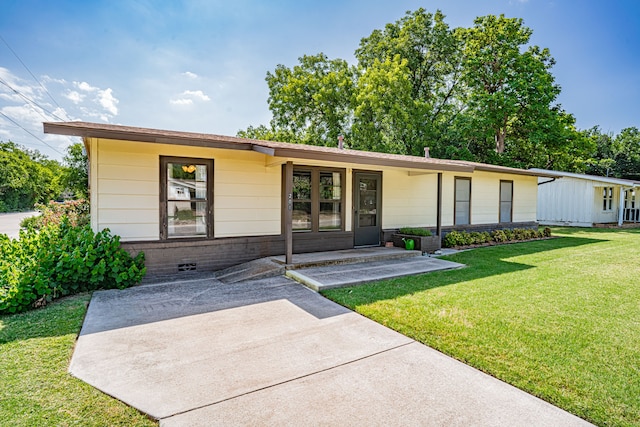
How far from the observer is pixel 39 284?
14.3 feet

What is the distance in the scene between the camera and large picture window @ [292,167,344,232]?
755cm

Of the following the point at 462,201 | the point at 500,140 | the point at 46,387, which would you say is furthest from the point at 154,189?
the point at 500,140

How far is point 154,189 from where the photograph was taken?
6.01 metres

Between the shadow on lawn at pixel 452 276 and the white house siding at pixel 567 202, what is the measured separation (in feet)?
30.3

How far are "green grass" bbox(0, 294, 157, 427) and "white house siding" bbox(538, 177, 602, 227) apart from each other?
19.3m

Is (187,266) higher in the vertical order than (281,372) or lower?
higher

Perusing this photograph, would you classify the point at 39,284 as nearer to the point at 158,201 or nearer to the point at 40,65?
the point at 158,201

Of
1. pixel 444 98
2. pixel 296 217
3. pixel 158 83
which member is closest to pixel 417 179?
pixel 296 217

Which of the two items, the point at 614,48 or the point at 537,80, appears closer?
the point at 614,48

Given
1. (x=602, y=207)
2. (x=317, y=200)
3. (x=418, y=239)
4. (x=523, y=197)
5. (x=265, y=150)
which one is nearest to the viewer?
(x=265, y=150)

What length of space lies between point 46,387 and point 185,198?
419 centimetres

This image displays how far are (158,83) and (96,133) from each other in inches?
360

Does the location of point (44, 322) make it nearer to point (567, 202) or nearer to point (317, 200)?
point (317, 200)

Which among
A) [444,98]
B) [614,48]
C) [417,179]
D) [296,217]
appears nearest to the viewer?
[296,217]
